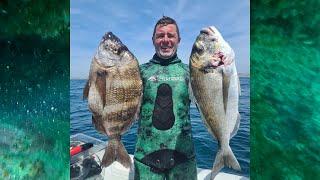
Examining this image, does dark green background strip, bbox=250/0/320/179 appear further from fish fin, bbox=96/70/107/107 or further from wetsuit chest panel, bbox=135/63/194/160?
fish fin, bbox=96/70/107/107

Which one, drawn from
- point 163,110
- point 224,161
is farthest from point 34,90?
point 224,161

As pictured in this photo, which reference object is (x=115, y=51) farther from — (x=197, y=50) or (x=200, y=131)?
(x=200, y=131)

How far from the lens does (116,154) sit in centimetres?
304

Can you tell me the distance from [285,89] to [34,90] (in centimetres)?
180

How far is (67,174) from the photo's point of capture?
3.28 metres

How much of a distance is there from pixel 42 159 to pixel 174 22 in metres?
1.44

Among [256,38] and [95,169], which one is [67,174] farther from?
[256,38]

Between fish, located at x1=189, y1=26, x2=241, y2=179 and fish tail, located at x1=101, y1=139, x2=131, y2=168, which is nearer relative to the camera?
fish, located at x1=189, y1=26, x2=241, y2=179

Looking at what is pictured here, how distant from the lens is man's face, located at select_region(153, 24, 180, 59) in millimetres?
2936

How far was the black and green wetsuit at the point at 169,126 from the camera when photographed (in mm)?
2930

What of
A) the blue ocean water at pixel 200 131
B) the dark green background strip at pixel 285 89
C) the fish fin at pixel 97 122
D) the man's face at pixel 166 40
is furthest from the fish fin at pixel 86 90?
the dark green background strip at pixel 285 89

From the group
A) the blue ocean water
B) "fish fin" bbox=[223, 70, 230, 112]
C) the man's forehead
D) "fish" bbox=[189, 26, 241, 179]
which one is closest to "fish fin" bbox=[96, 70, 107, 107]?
the blue ocean water

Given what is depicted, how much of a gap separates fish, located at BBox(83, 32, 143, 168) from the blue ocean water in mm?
62

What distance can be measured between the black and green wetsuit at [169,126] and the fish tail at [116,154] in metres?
0.14
